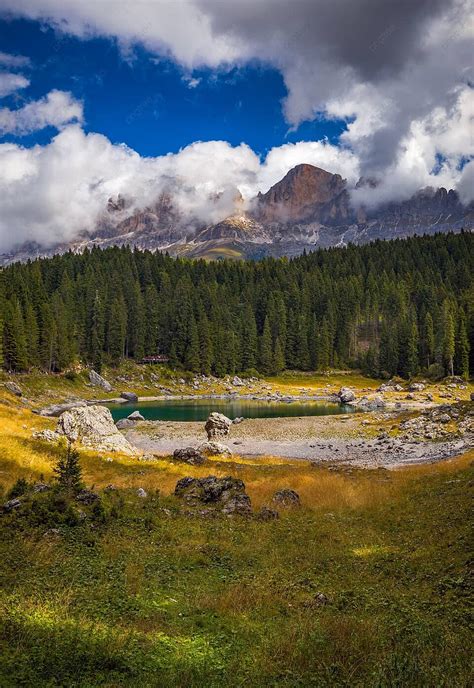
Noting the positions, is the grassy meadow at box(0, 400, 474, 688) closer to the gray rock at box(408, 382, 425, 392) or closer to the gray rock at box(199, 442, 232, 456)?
the gray rock at box(199, 442, 232, 456)

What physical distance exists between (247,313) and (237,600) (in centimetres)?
14295

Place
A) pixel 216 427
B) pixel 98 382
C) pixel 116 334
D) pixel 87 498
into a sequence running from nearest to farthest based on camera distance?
pixel 87 498
pixel 216 427
pixel 98 382
pixel 116 334

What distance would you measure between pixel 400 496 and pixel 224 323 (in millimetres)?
126737

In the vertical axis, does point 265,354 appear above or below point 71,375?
above

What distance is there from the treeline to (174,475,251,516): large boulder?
264ft

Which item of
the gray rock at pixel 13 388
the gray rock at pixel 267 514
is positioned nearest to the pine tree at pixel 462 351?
the gray rock at pixel 13 388

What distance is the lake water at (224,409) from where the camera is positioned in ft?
263

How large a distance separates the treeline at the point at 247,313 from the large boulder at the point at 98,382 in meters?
6.17

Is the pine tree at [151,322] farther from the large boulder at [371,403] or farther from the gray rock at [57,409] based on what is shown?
the large boulder at [371,403]

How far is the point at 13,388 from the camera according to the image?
8288 centimetres

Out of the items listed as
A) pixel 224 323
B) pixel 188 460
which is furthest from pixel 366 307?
pixel 188 460

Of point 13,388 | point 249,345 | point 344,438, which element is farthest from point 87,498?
point 249,345

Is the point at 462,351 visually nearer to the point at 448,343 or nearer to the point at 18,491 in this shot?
the point at 448,343

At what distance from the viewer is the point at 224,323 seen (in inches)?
5866
